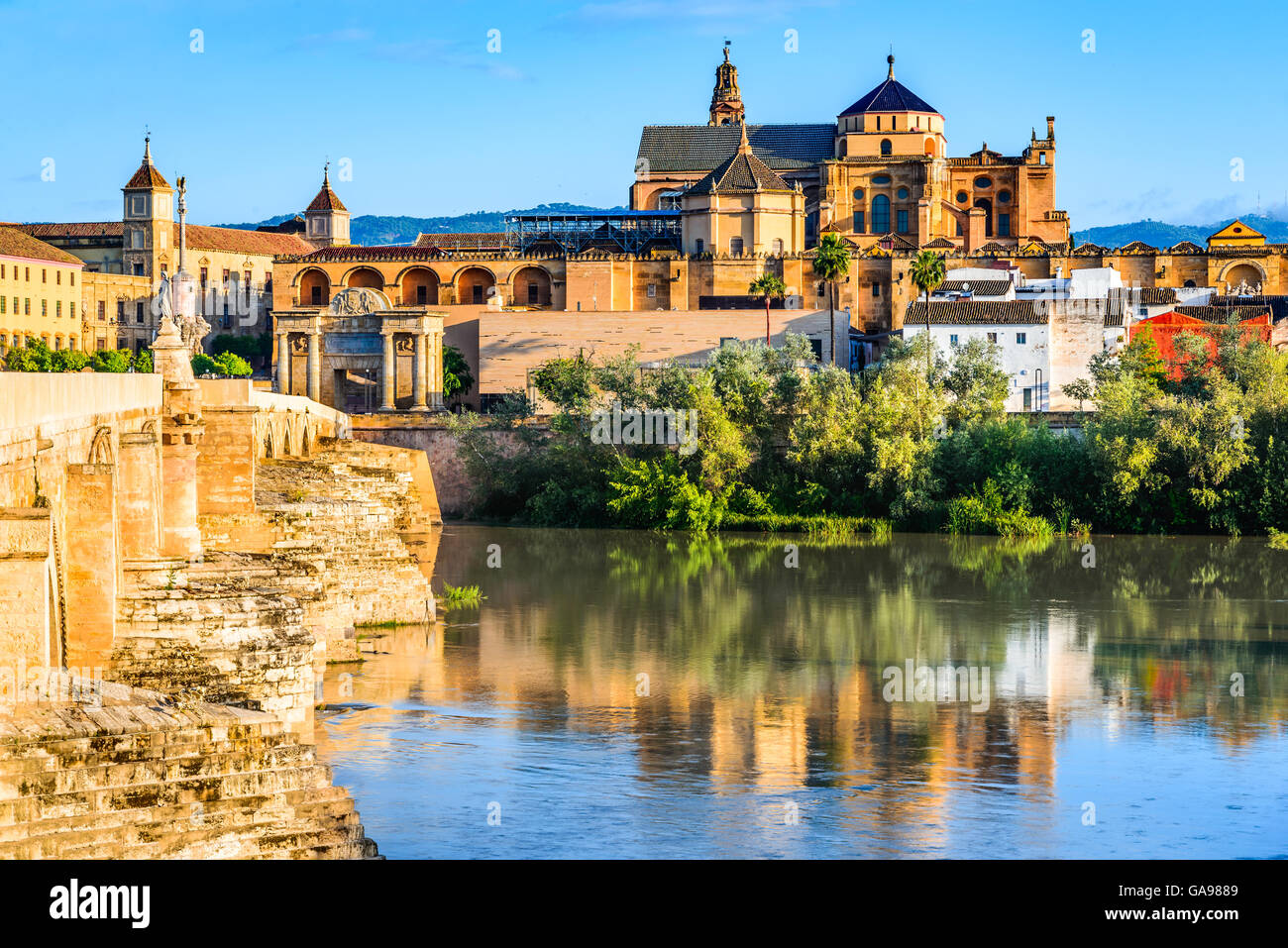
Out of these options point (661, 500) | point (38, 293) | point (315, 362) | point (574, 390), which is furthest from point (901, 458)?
point (38, 293)

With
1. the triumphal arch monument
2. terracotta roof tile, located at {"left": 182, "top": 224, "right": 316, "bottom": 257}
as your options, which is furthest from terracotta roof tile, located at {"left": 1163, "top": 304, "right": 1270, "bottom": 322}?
terracotta roof tile, located at {"left": 182, "top": 224, "right": 316, "bottom": 257}

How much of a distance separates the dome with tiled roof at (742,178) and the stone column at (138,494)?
61.8 metres

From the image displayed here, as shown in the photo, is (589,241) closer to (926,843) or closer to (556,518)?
(556,518)

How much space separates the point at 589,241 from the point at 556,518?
122 feet

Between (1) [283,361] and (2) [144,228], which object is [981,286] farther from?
(2) [144,228]

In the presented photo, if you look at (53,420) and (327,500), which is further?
(327,500)

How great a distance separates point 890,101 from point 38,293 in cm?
4133

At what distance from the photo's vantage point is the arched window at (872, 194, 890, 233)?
8600 cm

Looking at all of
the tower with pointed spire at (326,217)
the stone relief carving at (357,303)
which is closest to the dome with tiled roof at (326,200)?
the tower with pointed spire at (326,217)

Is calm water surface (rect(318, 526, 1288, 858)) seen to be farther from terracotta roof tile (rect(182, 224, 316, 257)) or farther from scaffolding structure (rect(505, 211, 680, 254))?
terracotta roof tile (rect(182, 224, 316, 257))

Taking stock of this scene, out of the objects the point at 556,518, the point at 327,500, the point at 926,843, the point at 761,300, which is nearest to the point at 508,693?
the point at 327,500

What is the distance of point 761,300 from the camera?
76.2 meters

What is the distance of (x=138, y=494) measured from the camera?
20.5 meters
